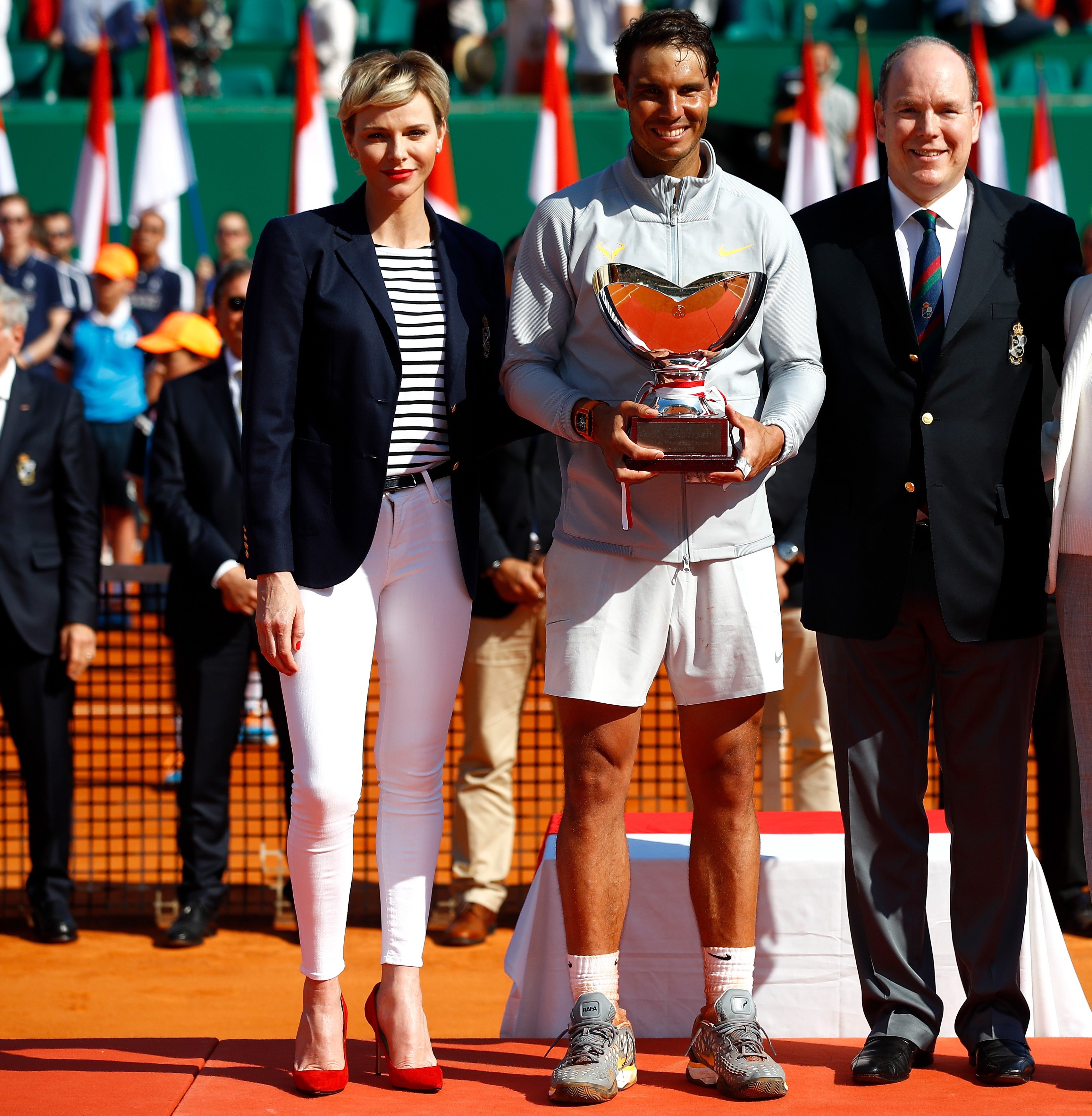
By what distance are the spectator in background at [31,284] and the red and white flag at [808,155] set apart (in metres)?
5.55

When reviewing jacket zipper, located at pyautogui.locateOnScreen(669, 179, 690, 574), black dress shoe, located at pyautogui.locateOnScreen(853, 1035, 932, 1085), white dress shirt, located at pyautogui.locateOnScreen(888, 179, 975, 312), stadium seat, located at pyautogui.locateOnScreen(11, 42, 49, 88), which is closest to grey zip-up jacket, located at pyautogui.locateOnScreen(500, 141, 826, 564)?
jacket zipper, located at pyautogui.locateOnScreen(669, 179, 690, 574)

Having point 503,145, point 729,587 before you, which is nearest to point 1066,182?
point 503,145

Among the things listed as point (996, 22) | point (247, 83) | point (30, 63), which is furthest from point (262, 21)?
point (996, 22)

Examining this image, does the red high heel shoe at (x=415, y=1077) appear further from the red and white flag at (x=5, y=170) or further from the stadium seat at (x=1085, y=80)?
the stadium seat at (x=1085, y=80)

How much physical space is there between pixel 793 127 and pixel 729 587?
9.32 m

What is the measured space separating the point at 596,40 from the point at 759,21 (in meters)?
2.43

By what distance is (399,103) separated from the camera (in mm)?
3094

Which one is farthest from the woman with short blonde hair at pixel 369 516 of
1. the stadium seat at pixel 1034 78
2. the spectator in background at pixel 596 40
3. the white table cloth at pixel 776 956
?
the stadium seat at pixel 1034 78

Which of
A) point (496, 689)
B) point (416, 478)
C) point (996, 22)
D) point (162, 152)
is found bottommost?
point (496, 689)

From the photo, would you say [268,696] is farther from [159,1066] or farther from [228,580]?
[159,1066]

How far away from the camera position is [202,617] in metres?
5.29

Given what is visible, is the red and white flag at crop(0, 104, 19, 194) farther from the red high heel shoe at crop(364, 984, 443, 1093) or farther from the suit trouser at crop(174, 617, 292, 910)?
the red high heel shoe at crop(364, 984, 443, 1093)

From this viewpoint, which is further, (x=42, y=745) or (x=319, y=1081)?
(x=42, y=745)

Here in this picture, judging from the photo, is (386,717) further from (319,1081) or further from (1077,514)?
(1077,514)
